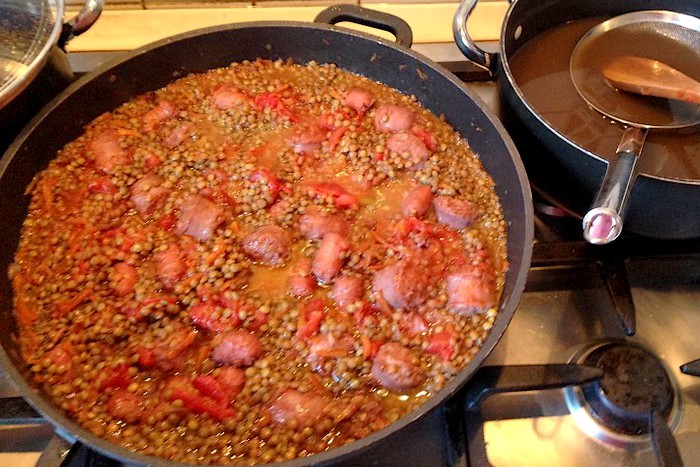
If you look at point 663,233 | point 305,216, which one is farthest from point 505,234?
point 305,216

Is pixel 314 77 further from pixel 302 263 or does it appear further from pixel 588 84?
pixel 588 84

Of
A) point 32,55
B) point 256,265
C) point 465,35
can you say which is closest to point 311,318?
point 256,265

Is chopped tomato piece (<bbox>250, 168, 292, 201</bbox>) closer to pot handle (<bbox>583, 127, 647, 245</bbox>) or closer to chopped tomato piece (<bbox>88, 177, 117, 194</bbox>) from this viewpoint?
chopped tomato piece (<bbox>88, 177, 117, 194</bbox>)

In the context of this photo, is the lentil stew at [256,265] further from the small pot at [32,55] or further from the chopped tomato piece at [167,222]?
the small pot at [32,55]

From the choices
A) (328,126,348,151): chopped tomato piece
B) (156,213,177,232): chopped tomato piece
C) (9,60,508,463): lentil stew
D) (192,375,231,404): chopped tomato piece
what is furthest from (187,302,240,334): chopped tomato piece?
(328,126,348,151): chopped tomato piece

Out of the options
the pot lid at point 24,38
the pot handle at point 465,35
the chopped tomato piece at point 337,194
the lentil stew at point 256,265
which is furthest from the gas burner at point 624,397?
the pot lid at point 24,38

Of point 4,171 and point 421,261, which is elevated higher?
point 4,171

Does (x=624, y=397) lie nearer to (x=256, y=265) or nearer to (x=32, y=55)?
(x=256, y=265)
